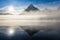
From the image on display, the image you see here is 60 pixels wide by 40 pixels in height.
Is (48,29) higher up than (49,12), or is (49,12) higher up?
(49,12)

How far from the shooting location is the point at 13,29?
58.7 inches

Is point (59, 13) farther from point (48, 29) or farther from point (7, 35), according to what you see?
point (7, 35)

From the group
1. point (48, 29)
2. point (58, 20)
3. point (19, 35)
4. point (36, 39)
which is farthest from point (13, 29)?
point (58, 20)

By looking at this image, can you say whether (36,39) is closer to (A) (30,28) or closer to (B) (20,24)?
(A) (30,28)

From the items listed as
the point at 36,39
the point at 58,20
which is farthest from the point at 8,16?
the point at 58,20

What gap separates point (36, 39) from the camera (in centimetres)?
146

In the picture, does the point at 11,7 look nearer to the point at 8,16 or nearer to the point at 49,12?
the point at 8,16

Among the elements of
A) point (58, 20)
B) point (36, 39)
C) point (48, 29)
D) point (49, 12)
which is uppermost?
point (49, 12)

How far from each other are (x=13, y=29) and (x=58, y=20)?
1.93 ft

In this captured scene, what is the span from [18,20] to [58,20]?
51cm

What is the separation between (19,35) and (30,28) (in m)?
0.17

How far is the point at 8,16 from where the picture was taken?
150cm

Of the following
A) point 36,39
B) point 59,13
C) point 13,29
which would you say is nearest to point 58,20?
point 59,13

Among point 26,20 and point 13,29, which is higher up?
point 26,20
